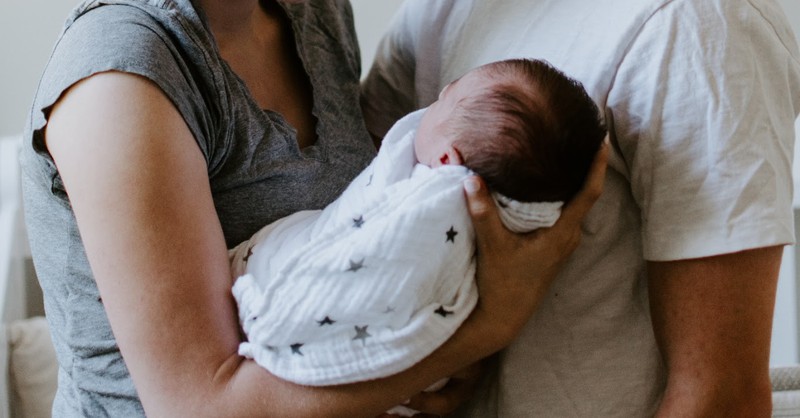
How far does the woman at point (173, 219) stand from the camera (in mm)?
811

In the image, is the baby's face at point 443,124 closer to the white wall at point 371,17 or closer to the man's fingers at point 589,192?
the man's fingers at point 589,192

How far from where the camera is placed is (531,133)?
843 millimetres

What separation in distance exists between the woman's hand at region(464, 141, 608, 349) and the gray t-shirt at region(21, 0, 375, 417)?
28cm

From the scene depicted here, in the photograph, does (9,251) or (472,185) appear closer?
(472,185)

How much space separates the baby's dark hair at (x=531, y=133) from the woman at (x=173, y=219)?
3 centimetres

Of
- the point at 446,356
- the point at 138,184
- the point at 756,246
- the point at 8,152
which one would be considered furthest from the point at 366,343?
the point at 8,152

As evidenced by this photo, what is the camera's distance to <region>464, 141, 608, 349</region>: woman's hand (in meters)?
0.88

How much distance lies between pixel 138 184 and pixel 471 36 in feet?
1.61

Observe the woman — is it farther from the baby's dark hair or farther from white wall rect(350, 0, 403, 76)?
white wall rect(350, 0, 403, 76)

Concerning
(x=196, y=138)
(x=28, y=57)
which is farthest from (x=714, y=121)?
(x=28, y=57)

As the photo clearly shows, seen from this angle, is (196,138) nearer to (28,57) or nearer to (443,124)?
(443,124)

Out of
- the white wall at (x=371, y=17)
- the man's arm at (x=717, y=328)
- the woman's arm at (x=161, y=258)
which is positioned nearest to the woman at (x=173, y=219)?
the woman's arm at (x=161, y=258)

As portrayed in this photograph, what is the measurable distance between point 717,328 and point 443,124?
0.35 metres

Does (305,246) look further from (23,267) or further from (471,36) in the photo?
(23,267)
